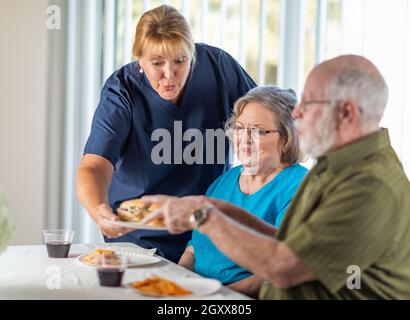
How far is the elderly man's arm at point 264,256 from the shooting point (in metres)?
1.54

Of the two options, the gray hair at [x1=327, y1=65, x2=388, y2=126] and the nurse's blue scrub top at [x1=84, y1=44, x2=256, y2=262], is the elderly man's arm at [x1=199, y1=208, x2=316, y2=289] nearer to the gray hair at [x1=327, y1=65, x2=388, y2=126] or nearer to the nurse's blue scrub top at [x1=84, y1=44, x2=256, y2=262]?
the gray hair at [x1=327, y1=65, x2=388, y2=126]

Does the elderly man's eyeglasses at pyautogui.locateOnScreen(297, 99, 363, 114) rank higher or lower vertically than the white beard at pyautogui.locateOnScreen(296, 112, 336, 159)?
higher

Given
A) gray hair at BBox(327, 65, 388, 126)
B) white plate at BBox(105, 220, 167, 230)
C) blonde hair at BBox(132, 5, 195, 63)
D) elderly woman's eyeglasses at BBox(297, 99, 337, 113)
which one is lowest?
white plate at BBox(105, 220, 167, 230)

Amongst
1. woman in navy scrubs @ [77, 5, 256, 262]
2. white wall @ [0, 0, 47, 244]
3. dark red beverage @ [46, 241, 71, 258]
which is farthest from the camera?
white wall @ [0, 0, 47, 244]

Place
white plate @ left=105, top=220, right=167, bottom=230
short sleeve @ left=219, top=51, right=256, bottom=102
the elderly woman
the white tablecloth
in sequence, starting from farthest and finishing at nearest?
short sleeve @ left=219, top=51, right=256, bottom=102, the elderly woman, white plate @ left=105, top=220, right=167, bottom=230, the white tablecloth

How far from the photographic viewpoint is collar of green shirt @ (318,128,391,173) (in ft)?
5.34

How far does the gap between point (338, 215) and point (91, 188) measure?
119cm

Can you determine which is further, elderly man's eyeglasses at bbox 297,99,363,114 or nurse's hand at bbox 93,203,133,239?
nurse's hand at bbox 93,203,133,239

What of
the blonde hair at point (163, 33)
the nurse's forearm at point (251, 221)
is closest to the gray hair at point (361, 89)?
the nurse's forearm at point (251, 221)

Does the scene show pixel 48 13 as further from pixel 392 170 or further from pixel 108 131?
pixel 392 170

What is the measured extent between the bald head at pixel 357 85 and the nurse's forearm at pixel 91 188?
3.41 feet

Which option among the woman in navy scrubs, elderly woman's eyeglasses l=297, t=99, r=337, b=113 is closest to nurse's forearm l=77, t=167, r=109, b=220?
the woman in navy scrubs

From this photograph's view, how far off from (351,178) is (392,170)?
0.10 metres

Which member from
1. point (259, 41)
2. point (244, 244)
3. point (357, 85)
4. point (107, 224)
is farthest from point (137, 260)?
point (259, 41)
